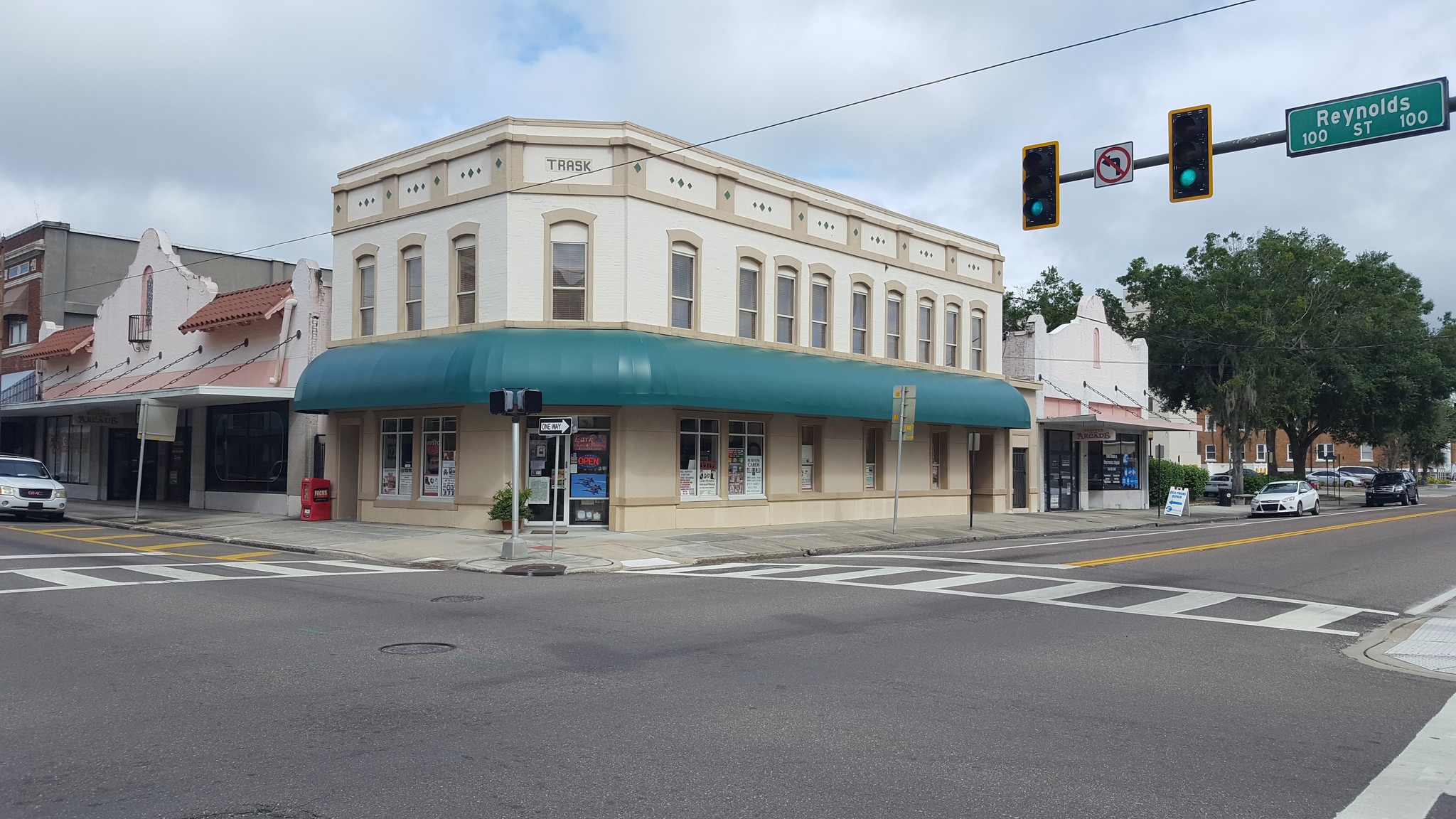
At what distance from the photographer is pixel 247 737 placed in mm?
6355

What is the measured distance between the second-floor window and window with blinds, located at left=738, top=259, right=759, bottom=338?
754 cm

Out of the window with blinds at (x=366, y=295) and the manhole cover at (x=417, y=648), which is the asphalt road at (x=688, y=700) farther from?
the window with blinds at (x=366, y=295)

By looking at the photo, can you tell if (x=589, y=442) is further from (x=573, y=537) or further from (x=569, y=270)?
(x=569, y=270)

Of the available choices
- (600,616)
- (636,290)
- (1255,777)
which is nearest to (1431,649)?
(1255,777)

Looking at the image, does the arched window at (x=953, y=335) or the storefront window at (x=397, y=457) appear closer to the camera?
the storefront window at (x=397, y=457)

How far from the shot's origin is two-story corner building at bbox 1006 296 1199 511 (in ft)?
119

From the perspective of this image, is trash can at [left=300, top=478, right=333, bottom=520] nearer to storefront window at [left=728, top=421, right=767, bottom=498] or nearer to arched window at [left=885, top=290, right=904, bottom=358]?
storefront window at [left=728, top=421, right=767, bottom=498]

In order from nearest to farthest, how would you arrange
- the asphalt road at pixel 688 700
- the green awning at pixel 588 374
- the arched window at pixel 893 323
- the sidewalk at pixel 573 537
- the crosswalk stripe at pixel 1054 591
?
the asphalt road at pixel 688 700 < the crosswalk stripe at pixel 1054 591 < the sidewalk at pixel 573 537 < the green awning at pixel 588 374 < the arched window at pixel 893 323

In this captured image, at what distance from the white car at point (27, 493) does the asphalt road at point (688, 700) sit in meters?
14.2

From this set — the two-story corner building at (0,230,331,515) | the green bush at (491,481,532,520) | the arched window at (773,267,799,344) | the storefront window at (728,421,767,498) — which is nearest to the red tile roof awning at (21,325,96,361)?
the two-story corner building at (0,230,331,515)

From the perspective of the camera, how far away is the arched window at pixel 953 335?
3173 cm

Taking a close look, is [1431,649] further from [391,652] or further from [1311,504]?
[1311,504]

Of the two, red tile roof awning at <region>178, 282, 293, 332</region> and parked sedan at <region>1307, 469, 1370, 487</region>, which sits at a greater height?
red tile roof awning at <region>178, 282, 293, 332</region>

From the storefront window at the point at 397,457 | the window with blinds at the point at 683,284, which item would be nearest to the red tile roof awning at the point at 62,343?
the storefront window at the point at 397,457
